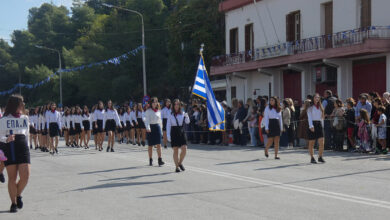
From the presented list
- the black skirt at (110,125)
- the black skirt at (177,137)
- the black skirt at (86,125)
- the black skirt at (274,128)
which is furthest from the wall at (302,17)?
the black skirt at (177,137)

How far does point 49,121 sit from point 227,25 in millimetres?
18285

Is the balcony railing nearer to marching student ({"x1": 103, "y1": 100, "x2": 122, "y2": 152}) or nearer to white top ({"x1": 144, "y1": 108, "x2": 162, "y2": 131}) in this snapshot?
marching student ({"x1": 103, "y1": 100, "x2": 122, "y2": 152})

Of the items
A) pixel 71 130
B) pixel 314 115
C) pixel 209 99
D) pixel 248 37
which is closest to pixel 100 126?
pixel 71 130

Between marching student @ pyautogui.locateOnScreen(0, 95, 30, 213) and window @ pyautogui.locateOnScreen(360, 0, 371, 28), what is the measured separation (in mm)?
19562

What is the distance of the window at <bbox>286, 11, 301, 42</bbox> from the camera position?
30.2m

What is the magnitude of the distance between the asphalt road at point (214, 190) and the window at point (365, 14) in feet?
35.4

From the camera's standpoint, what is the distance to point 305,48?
27.7 meters

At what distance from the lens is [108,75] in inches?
2192

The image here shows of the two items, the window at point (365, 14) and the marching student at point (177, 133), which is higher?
the window at point (365, 14)

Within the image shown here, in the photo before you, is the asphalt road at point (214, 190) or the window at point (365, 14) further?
the window at point (365, 14)

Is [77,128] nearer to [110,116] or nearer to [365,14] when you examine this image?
[110,116]

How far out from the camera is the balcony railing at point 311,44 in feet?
77.0

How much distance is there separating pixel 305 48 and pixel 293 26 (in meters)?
3.08

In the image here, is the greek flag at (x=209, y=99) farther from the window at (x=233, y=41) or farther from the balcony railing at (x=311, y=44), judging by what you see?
the window at (x=233, y=41)
